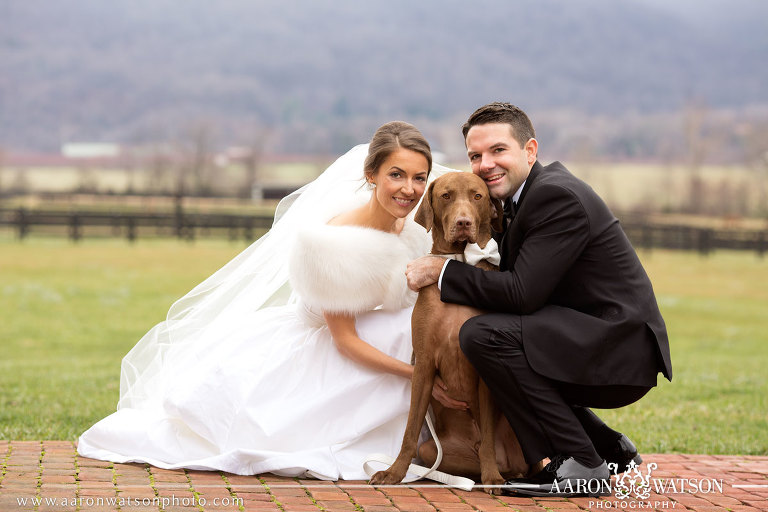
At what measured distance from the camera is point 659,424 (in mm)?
7742

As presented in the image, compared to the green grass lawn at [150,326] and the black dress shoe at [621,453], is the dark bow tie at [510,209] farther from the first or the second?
the green grass lawn at [150,326]

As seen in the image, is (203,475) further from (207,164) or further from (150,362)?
(207,164)

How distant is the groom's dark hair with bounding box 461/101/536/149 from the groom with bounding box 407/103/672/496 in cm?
35

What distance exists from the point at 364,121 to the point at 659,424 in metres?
181

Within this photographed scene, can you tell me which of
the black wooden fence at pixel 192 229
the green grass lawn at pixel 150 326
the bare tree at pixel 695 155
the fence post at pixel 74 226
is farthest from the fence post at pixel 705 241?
the fence post at pixel 74 226

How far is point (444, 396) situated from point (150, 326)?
15.4 metres

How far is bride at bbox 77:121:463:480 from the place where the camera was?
4.84 meters

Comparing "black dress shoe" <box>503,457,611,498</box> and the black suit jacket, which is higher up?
the black suit jacket

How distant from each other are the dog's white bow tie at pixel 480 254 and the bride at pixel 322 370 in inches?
A: 18.6

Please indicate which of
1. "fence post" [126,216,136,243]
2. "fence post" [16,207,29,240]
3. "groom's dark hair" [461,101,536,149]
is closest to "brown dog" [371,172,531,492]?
"groom's dark hair" [461,101,536,149]

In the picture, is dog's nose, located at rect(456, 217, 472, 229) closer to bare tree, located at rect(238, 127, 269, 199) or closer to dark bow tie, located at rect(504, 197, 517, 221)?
dark bow tie, located at rect(504, 197, 517, 221)

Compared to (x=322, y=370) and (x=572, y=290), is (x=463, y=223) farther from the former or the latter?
(x=322, y=370)

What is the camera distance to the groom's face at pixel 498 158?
190 inches

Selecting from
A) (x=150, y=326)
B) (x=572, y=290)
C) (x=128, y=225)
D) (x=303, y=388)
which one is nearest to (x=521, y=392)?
(x=572, y=290)
